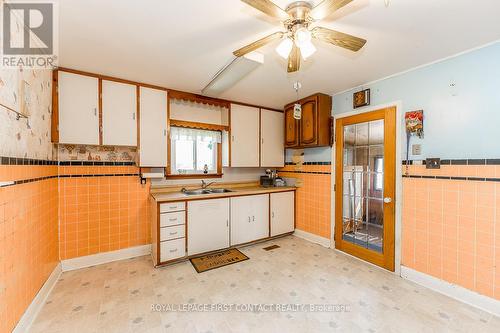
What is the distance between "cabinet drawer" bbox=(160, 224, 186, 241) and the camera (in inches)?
101

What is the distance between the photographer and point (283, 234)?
3.69m

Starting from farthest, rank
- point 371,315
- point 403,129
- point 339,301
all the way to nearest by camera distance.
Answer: point 403,129
point 339,301
point 371,315

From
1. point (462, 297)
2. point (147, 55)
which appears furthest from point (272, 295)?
point (147, 55)

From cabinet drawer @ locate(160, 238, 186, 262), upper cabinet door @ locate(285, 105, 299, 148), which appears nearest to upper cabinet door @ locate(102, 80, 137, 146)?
cabinet drawer @ locate(160, 238, 186, 262)

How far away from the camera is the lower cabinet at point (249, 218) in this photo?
3141mm

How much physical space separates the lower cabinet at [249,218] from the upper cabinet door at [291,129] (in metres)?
1.05

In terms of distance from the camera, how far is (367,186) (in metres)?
2.79

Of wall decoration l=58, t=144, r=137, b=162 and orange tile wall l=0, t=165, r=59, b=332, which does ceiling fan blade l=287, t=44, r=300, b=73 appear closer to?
orange tile wall l=0, t=165, r=59, b=332

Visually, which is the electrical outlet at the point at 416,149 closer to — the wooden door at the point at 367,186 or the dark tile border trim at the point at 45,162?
the wooden door at the point at 367,186

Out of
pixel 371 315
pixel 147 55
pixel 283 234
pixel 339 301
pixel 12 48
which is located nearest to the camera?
pixel 12 48

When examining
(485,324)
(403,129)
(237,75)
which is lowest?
(485,324)

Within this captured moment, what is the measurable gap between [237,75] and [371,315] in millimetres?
2728

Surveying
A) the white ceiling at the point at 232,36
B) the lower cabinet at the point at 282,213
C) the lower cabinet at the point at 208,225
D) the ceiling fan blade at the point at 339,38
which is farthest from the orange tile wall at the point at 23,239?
the lower cabinet at the point at 282,213

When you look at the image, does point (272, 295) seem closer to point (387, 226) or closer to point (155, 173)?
point (387, 226)
